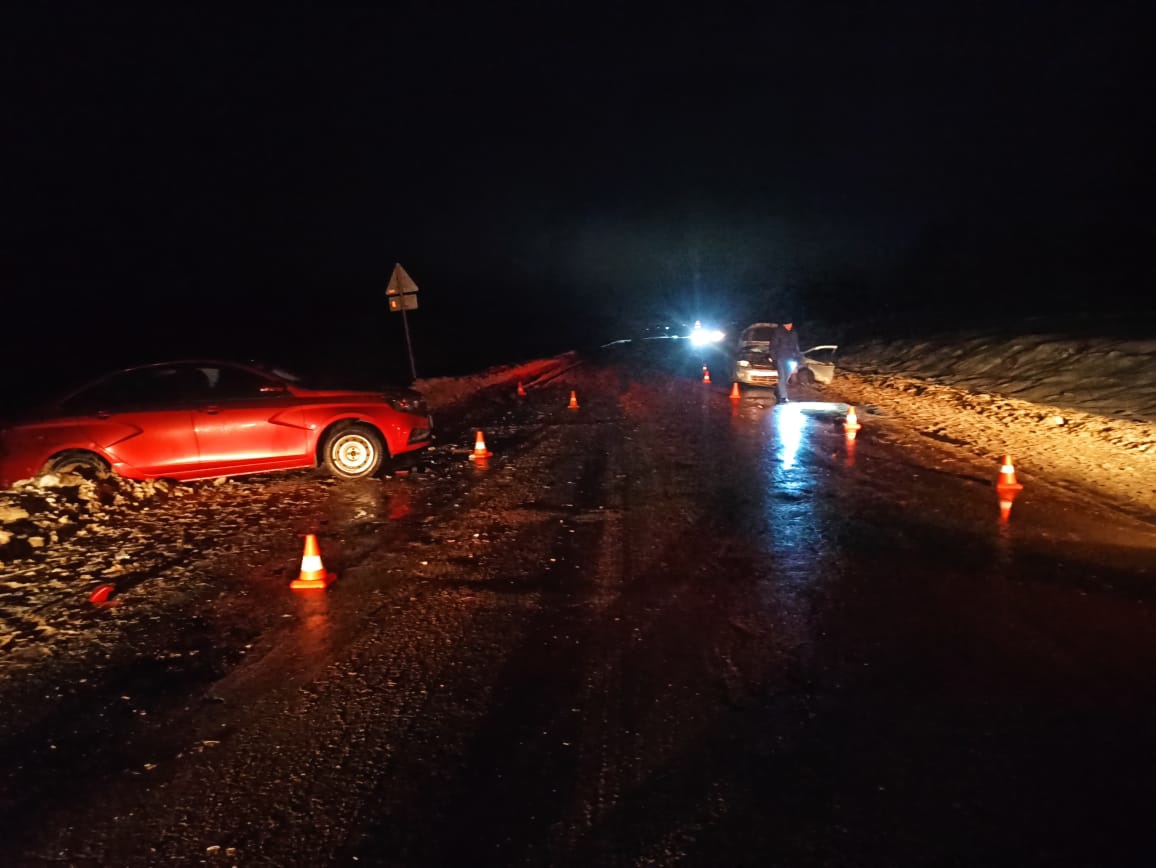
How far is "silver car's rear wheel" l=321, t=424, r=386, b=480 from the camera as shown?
10.5 metres

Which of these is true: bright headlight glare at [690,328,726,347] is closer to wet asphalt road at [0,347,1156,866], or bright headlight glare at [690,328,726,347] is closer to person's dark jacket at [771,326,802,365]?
person's dark jacket at [771,326,802,365]

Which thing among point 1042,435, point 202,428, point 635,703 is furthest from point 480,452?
point 1042,435

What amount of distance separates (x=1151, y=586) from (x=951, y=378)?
603 inches

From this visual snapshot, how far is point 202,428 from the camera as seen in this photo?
9.75m

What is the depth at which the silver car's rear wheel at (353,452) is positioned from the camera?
10453 mm

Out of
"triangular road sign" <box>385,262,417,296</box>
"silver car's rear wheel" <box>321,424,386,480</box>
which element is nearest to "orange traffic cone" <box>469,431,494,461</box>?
"silver car's rear wheel" <box>321,424,386,480</box>

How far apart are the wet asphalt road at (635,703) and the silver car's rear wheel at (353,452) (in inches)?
76.5

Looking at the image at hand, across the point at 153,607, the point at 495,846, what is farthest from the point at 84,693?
the point at 495,846

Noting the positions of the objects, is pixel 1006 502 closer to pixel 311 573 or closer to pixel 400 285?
pixel 311 573

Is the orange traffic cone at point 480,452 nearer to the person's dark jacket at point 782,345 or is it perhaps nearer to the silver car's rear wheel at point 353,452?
the silver car's rear wheel at point 353,452

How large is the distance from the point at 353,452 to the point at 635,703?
6846 millimetres

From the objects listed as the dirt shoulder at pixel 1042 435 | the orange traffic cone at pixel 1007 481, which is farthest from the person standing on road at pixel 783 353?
the orange traffic cone at pixel 1007 481

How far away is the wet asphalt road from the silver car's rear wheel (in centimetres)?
194

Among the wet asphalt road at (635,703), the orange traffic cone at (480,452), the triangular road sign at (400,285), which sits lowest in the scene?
the wet asphalt road at (635,703)
